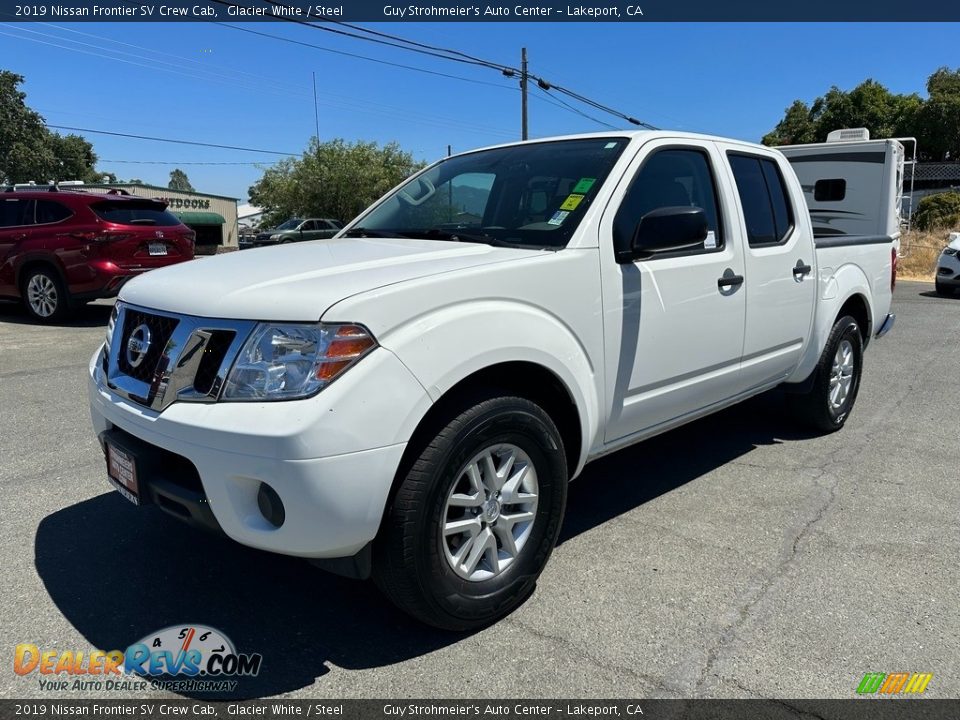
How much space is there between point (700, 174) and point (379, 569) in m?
2.65

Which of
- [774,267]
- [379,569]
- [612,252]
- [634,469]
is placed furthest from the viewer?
[634,469]

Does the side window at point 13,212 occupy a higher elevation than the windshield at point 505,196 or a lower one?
higher

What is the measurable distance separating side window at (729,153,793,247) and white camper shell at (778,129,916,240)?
25.4 feet

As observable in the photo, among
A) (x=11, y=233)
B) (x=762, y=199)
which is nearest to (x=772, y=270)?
(x=762, y=199)

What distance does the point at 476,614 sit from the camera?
2.60 metres

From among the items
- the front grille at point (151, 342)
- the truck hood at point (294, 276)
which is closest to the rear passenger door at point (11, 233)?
the truck hood at point (294, 276)

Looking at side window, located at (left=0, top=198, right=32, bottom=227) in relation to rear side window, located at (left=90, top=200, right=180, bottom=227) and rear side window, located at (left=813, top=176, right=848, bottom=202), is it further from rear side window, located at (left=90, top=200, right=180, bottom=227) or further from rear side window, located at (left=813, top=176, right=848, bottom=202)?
rear side window, located at (left=813, top=176, right=848, bottom=202)

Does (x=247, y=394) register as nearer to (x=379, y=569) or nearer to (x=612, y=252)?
(x=379, y=569)

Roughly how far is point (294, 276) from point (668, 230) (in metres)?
1.54

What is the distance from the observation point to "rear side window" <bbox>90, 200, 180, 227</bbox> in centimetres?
954

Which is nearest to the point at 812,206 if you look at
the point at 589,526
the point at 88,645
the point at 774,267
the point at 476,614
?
the point at 774,267

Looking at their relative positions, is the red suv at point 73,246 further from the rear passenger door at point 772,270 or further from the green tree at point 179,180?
the green tree at point 179,180

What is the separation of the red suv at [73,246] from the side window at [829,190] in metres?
10.1

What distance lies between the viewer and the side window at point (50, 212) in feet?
31.3
